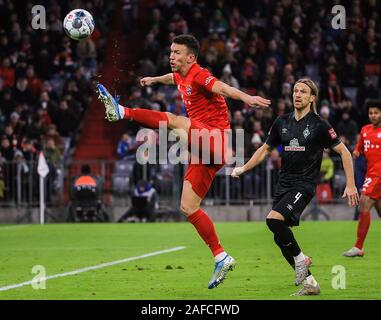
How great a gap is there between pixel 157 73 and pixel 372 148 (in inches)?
589

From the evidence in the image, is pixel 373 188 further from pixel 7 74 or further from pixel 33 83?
pixel 7 74

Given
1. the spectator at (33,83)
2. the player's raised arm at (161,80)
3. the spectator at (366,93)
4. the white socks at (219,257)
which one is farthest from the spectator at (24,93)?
the white socks at (219,257)

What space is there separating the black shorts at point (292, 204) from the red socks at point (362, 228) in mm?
4627

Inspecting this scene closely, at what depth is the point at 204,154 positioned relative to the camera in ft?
38.6

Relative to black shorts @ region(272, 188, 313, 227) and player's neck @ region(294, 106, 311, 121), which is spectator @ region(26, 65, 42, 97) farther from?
black shorts @ region(272, 188, 313, 227)

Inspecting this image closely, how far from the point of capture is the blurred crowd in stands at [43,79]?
93.8 feet

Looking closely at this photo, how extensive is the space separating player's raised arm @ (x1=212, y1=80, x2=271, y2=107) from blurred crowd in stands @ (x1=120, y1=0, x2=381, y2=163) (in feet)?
52.9

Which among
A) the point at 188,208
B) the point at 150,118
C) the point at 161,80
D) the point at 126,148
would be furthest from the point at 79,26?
the point at 126,148

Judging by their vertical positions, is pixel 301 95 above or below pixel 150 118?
above

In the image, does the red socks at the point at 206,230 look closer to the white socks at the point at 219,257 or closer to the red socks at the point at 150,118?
the white socks at the point at 219,257

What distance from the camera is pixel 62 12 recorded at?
3394 cm

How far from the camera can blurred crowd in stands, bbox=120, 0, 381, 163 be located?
1126 inches
